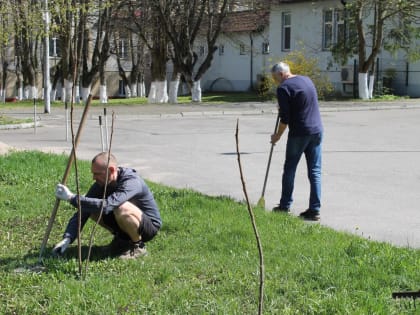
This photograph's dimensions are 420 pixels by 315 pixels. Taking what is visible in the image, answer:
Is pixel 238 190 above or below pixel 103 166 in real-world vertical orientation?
below

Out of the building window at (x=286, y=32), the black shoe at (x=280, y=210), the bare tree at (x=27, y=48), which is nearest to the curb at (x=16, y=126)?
the bare tree at (x=27, y=48)

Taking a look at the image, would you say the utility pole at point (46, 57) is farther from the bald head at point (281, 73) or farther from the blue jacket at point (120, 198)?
the blue jacket at point (120, 198)

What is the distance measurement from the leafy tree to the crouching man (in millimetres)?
25964


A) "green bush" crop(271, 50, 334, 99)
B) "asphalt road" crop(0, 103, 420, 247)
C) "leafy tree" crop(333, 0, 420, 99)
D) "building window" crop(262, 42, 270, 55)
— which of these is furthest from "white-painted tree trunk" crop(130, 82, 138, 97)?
"asphalt road" crop(0, 103, 420, 247)

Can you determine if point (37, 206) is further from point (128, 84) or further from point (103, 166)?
point (128, 84)

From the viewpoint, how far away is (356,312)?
15.2ft

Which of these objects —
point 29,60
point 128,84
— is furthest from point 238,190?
point 128,84

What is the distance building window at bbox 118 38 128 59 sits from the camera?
49.7 meters

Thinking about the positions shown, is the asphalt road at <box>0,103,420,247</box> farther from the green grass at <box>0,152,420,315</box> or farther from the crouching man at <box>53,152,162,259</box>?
the crouching man at <box>53,152,162,259</box>

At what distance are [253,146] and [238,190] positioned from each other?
17.5 feet

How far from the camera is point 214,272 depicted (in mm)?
5652

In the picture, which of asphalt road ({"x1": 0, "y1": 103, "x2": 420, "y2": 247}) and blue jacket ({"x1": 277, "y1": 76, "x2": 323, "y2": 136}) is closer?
blue jacket ({"x1": 277, "y1": 76, "x2": 323, "y2": 136})

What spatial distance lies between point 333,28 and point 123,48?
1941 cm

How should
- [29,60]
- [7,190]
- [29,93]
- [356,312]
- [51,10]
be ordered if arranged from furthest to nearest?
[29,93], [29,60], [51,10], [7,190], [356,312]
